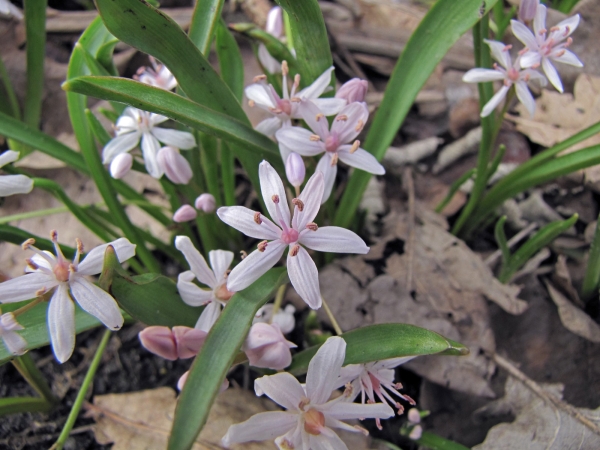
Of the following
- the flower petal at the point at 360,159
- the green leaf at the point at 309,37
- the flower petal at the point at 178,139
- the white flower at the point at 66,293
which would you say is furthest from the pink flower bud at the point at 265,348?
the green leaf at the point at 309,37

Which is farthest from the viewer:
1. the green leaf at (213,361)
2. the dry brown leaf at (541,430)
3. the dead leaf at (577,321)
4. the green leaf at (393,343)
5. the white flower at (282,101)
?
the dead leaf at (577,321)

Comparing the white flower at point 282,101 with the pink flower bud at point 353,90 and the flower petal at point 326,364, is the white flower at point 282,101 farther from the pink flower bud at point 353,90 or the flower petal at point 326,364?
the flower petal at point 326,364

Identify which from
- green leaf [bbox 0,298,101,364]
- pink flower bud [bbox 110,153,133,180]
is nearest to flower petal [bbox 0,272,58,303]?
green leaf [bbox 0,298,101,364]

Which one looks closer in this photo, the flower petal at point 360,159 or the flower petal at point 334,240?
the flower petal at point 334,240

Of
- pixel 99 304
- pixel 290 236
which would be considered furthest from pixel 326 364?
pixel 99 304

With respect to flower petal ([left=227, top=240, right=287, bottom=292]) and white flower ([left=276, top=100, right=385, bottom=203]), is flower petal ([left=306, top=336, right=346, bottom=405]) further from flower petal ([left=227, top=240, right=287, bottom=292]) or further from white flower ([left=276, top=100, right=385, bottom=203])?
white flower ([left=276, top=100, right=385, bottom=203])

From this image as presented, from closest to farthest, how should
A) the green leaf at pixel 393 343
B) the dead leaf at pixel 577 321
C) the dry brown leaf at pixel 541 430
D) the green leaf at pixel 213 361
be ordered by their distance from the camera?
the green leaf at pixel 213 361 → the green leaf at pixel 393 343 → the dry brown leaf at pixel 541 430 → the dead leaf at pixel 577 321

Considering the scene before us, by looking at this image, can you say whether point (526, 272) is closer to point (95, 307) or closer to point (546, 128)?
point (546, 128)

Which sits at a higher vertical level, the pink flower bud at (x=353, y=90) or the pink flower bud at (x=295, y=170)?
the pink flower bud at (x=353, y=90)
